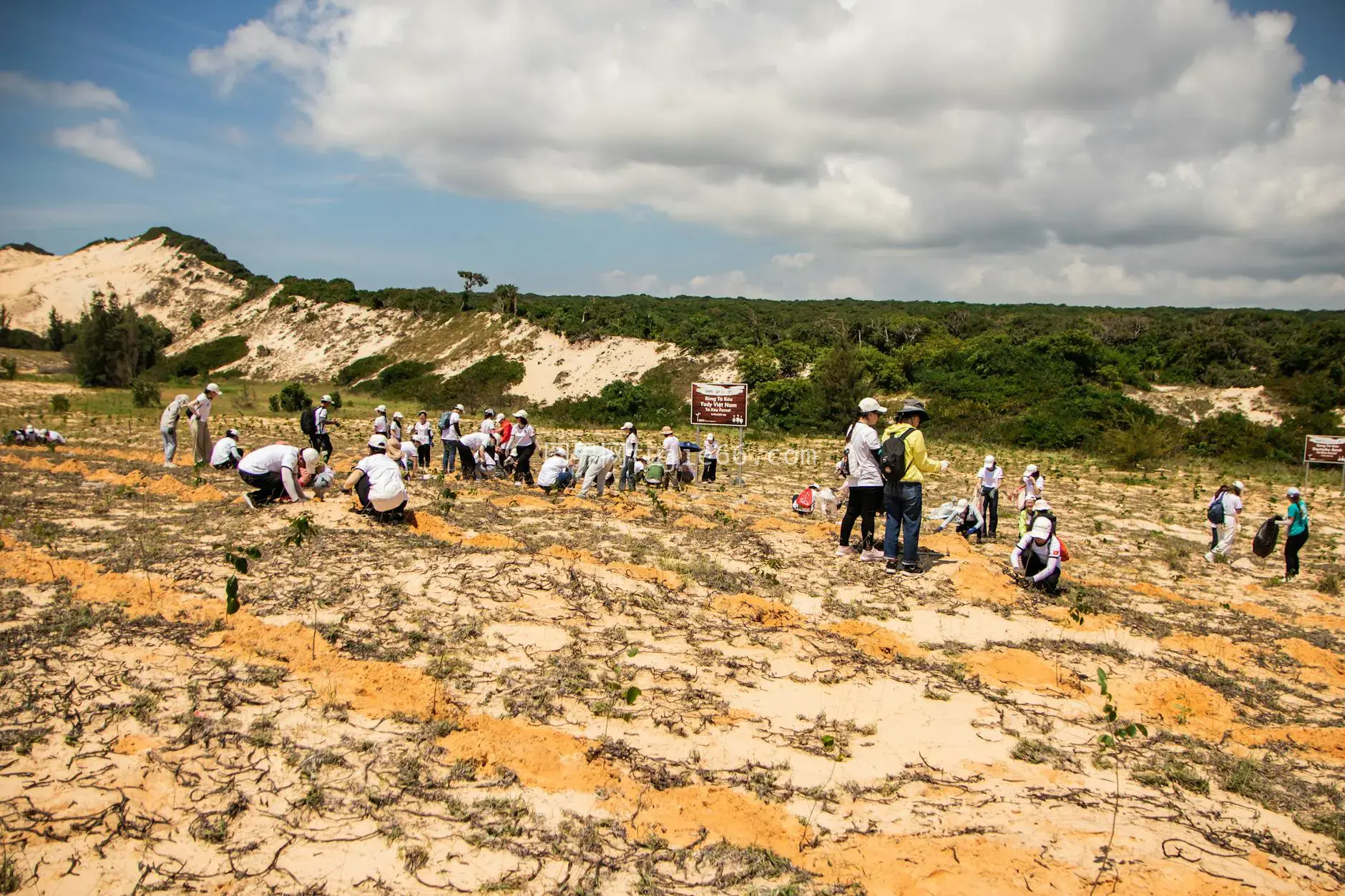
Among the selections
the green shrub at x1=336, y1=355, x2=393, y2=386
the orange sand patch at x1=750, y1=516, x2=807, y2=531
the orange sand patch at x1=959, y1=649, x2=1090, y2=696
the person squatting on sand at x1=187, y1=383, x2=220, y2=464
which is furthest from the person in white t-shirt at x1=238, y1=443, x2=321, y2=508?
the green shrub at x1=336, y1=355, x2=393, y2=386

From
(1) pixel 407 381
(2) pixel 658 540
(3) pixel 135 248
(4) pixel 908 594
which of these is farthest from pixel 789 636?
(3) pixel 135 248

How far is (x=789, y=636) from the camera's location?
6.70 metres

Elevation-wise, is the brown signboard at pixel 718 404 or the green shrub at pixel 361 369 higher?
the green shrub at pixel 361 369

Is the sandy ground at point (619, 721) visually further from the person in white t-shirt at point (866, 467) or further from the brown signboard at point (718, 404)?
the brown signboard at point (718, 404)

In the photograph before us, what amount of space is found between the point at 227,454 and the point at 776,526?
29.9 ft

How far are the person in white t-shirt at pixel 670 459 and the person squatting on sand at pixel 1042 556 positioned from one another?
7.50m

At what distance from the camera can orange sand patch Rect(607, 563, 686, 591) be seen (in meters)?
7.95

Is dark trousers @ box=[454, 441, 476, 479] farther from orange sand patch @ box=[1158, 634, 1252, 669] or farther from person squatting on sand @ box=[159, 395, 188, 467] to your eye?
orange sand patch @ box=[1158, 634, 1252, 669]

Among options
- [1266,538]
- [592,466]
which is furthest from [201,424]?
[1266,538]

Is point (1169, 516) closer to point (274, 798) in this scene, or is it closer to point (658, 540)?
point (658, 540)

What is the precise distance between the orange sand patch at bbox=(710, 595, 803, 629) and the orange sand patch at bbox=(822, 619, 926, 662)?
0.37 metres

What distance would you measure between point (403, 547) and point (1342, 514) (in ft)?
67.1

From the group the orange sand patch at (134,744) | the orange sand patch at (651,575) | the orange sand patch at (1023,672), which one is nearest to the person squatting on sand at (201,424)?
the orange sand patch at (651,575)

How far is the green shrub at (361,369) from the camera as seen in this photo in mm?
47844
